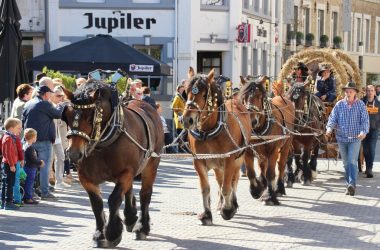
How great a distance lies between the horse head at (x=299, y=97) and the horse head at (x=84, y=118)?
782 centimetres

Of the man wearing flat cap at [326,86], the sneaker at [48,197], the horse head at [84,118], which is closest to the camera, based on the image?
the horse head at [84,118]

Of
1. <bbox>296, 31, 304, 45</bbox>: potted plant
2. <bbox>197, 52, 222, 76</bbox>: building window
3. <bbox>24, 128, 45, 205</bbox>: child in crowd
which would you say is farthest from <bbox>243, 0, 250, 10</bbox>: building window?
<bbox>24, 128, 45, 205</bbox>: child in crowd

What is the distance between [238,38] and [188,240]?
23583 mm

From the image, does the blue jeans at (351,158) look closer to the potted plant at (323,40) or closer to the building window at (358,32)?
the potted plant at (323,40)

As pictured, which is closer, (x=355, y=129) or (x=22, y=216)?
(x=22, y=216)

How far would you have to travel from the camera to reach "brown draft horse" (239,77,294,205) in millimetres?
14492

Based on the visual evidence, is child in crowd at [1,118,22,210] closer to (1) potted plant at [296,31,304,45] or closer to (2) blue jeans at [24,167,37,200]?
(2) blue jeans at [24,167,37,200]

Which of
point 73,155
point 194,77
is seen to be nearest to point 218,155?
point 194,77

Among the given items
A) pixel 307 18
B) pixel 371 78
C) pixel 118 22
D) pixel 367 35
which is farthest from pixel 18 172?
pixel 367 35

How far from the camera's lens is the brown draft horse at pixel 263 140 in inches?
571

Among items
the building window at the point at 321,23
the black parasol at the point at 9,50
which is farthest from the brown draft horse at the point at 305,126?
the building window at the point at 321,23

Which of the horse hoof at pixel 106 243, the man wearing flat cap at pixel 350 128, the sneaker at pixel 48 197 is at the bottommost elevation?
the sneaker at pixel 48 197

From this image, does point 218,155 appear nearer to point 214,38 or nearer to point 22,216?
point 22,216

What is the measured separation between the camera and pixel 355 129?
15.9 m
